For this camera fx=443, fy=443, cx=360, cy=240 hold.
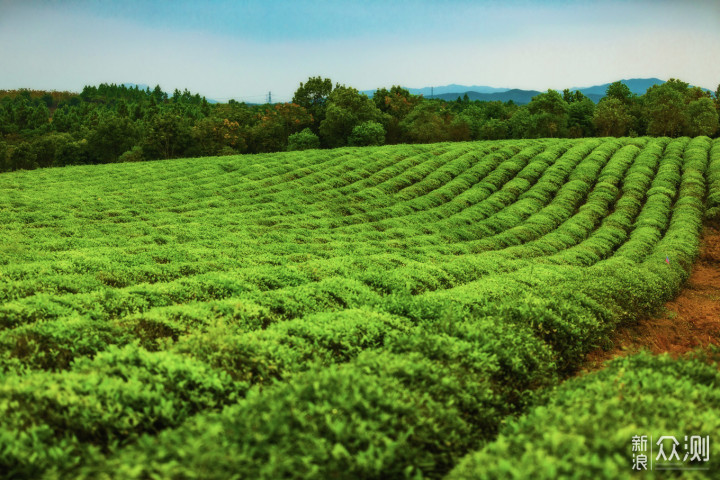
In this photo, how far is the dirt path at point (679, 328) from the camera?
10.7 m

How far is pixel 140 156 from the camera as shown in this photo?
63531 millimetres

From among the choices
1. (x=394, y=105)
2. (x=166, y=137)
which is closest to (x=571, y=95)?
(x=394, y=105)

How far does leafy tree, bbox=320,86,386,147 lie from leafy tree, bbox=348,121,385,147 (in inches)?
101

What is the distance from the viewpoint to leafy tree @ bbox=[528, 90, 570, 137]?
7012 cm

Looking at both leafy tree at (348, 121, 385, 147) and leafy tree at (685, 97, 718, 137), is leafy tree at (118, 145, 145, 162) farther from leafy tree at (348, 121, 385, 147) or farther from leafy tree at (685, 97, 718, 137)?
leafy tree at (685, 97, 718, 137)

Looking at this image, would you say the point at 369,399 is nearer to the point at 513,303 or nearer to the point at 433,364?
the point at 433,364

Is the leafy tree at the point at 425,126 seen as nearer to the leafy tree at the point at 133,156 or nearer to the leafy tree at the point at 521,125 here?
the leafy tree at the point at 521,125

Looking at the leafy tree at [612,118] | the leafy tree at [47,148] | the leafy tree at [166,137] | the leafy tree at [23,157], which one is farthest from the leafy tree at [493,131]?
the leafy tree at [23,157]

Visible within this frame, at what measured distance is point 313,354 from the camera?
7082 mm

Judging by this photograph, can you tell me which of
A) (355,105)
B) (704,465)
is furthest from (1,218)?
(355,105)

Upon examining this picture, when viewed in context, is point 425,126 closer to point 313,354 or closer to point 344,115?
point 344,115

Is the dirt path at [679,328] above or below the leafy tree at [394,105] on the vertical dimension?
below

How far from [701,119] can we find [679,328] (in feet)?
213

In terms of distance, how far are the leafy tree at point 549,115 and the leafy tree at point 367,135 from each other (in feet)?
87.7
